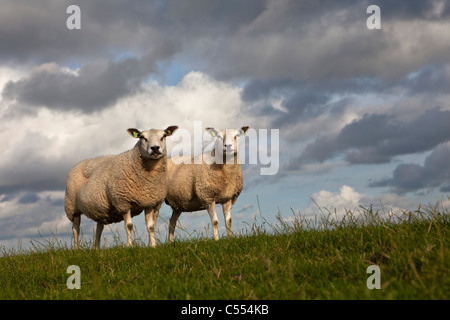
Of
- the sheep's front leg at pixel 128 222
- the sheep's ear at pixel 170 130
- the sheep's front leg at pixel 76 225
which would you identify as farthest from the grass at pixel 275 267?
the sheep's front leg at pixel 76 225

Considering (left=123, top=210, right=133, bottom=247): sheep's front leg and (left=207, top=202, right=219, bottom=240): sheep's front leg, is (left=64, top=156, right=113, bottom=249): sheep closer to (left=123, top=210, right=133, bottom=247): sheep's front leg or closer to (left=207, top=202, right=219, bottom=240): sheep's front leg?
(left=123, top=210, right=133, bottom=247): sheep's front leg

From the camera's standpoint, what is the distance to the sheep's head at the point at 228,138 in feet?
41.8

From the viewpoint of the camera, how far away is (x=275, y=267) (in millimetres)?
5738

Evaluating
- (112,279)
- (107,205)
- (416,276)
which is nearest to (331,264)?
(416,276)

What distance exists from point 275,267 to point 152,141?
241 inches

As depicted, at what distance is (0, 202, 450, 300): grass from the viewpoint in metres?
4.73

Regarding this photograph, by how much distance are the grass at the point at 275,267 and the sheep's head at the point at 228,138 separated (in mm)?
4461

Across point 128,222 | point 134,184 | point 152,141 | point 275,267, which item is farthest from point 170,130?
point 275,267

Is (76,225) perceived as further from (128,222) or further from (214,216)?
(214,216)

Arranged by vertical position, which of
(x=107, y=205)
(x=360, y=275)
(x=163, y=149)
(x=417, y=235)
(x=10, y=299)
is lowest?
(x=10, y=299)

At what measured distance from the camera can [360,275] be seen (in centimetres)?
507

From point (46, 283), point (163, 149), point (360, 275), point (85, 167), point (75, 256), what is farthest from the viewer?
point (85, 167)
